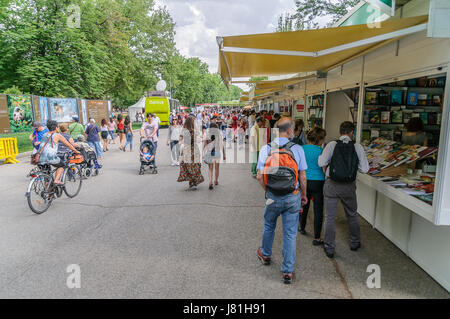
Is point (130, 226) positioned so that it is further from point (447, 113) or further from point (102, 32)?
point (102, 32)

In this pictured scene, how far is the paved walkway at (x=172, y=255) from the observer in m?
3.26

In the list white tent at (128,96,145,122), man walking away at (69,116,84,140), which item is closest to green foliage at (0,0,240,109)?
man walking away at (69,116,84,140)

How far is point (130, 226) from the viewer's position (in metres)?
5.08

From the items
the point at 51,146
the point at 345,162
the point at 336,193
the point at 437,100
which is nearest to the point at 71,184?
the point at 51,146

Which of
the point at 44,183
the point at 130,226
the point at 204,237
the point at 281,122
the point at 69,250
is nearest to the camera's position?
the point at 281,122

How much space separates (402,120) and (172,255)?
501 cm

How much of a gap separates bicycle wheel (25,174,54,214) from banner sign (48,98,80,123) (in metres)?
11.9

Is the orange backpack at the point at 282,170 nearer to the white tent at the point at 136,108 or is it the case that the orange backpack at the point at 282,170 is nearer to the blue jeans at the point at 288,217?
the blue jeans at the point at 288,217

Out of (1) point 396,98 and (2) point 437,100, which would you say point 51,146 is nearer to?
(1) point 396,98

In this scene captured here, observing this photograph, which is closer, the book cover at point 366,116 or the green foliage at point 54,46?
the book cover at point 366,116

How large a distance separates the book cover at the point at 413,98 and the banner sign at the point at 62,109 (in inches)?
652

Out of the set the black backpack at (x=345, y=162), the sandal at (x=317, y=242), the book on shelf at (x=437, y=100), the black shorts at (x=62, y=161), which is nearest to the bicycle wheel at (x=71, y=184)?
the black shorts at (x=62, y=161)
